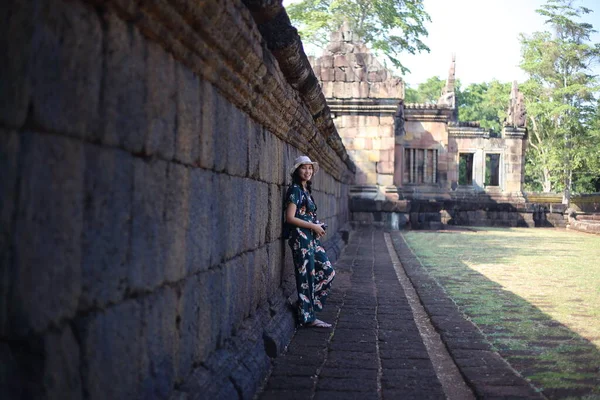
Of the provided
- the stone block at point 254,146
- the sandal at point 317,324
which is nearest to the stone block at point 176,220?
the stone block at point 254,146

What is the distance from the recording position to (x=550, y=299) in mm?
7184

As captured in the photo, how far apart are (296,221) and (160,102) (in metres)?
2.92

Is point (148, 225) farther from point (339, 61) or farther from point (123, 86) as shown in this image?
point (339, 61)

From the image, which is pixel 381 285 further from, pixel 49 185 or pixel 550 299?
pixel 49 185

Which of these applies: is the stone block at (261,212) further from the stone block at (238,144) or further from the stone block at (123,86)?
the stone block at (123,86)

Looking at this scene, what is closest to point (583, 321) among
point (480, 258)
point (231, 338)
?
point (231, 338)

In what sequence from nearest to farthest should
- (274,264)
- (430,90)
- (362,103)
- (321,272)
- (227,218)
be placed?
(227,218) → (274,264) → (321,272) → (362,103) → (430,90)

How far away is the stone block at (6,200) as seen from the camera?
155 centimetres

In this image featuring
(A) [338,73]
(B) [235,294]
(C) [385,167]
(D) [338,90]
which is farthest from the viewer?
(C) [385,167]

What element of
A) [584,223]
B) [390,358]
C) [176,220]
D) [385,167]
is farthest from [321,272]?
[584,223]

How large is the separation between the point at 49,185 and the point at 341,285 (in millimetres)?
6344

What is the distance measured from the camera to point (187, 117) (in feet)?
9.13

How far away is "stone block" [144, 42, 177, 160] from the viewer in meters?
2.37

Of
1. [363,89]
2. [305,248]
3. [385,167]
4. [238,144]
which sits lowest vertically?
[305,248]
